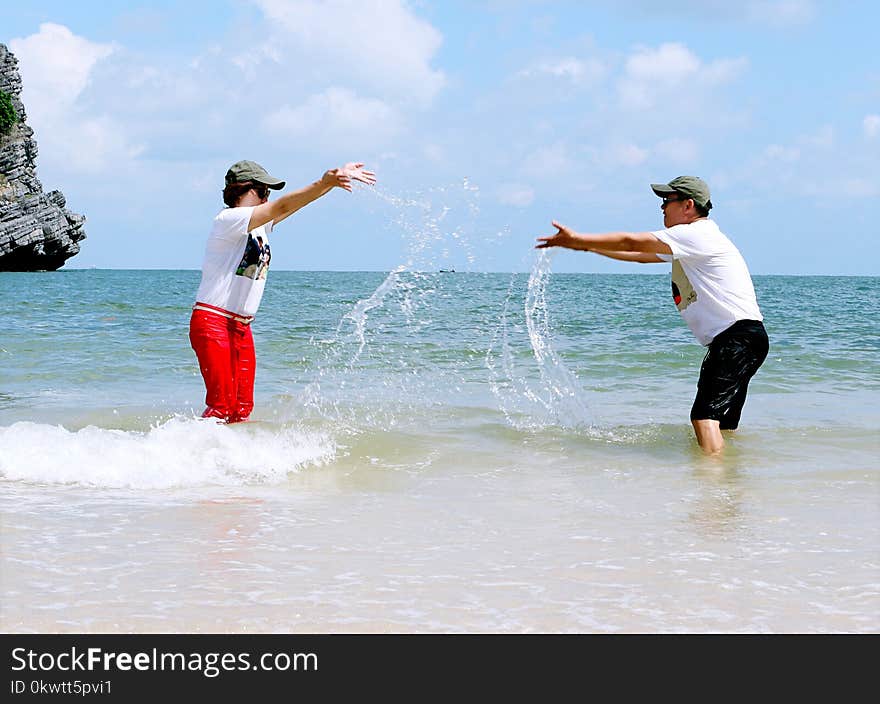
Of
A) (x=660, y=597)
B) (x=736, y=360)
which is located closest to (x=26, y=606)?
(x=660, y=597)

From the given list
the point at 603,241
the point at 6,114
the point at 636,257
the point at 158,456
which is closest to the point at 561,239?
the point at 603,241

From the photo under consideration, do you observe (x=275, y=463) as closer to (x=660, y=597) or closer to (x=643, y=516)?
(x=643, y=516)

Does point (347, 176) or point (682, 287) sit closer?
point (347, 176)

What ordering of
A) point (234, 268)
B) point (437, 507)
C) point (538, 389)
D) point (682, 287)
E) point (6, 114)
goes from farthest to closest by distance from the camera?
1. point (6, 114)
2. point (538, 389)
3. point (682, 287)
4. point (234, 268)
5. point (437, 507)

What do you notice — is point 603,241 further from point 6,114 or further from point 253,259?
point 6,114

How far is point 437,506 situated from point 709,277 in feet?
8.04

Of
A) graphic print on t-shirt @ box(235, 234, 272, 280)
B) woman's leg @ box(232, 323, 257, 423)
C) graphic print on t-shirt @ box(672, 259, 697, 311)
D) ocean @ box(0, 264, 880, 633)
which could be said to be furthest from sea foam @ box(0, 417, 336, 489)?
graphic print on t-shirt @ box(672, 259, 697, 311)

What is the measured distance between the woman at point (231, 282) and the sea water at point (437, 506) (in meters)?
0.36

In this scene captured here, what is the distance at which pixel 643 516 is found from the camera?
4.62 meters

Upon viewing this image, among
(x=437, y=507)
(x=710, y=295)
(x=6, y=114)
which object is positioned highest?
(x=6, y=114)

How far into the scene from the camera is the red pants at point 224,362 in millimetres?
6023

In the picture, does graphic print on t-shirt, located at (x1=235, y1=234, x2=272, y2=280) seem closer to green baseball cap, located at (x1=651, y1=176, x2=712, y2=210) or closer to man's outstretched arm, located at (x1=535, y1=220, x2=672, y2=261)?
man's outstretched arm, located at (x1=535, y1=220, x2=672, y2=261)

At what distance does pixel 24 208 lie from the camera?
241 feet
